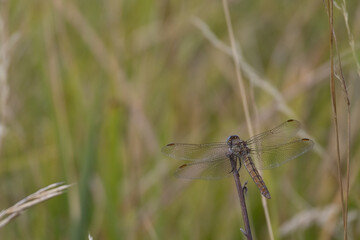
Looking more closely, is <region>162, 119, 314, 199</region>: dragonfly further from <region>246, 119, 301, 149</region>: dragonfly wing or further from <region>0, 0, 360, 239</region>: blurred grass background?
<region>0, 0, 360, 239</region>: blurred grass background

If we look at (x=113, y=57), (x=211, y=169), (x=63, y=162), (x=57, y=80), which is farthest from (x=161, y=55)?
(x=211, y=169)

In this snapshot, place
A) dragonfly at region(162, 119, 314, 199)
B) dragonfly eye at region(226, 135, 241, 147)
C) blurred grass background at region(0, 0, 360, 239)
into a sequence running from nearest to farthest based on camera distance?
dragonfly eye at region(226, 135, 241, 147), dragonfly at region(162, 119, 314, 199), blurred grass background at region(0, 0, 360, 239)

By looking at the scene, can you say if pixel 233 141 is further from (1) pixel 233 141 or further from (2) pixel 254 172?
(2) pixel 254 172

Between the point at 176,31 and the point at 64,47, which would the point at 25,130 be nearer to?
the point at 64,47

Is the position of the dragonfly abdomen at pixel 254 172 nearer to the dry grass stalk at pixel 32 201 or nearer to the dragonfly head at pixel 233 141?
the dragonfly head at pixel 233 141

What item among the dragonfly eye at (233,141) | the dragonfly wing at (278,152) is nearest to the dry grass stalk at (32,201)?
the dragonfly eye at (233,141)

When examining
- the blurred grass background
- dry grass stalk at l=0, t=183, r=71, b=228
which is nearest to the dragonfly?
the blurred grass background
